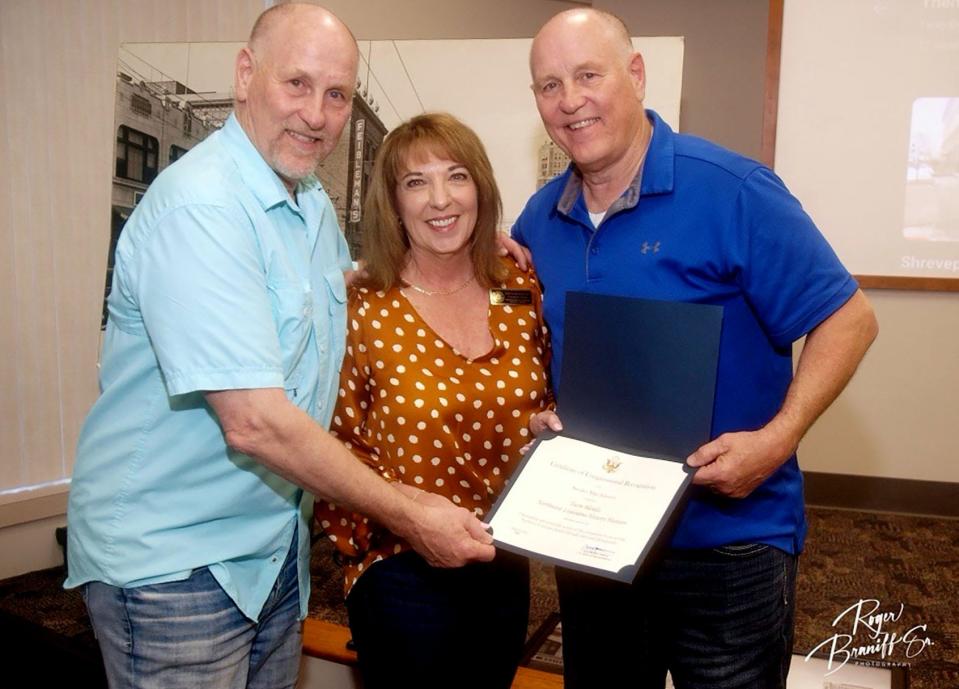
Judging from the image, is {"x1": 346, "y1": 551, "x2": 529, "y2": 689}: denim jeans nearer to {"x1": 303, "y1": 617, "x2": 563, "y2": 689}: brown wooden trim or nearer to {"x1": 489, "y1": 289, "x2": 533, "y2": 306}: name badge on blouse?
{"x1": 489, "y1": 289, "x2": 533, "y2": 306}: name badge on blouse

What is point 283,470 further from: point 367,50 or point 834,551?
point 834,551

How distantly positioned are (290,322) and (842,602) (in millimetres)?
2862

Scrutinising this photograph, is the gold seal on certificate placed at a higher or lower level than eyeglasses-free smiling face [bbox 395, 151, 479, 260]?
lower

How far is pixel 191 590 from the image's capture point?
130 cm

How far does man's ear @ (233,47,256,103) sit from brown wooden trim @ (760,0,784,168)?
123 inches

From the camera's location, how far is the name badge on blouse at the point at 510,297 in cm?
178

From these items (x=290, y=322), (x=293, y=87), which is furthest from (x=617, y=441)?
(x=293, y=87)

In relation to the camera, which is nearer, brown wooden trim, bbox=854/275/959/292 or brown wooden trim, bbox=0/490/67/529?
brown wooden trim, bbox=0/490/67/529

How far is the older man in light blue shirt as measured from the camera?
1.21 m

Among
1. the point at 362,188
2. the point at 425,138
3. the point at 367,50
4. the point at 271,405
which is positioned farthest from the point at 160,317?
the point at 367,50

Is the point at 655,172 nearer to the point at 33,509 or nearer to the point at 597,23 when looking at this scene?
the point at 597,23

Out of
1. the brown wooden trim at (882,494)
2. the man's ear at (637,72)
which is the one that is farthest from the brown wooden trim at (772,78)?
the man's ear at (637,72)

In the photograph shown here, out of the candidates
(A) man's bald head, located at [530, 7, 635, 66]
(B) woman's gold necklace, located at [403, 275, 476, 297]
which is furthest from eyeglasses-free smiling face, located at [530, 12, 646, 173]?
(B) woman's gold necklace, located at [403, 275, 476, 297]

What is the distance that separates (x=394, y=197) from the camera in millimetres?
1817
